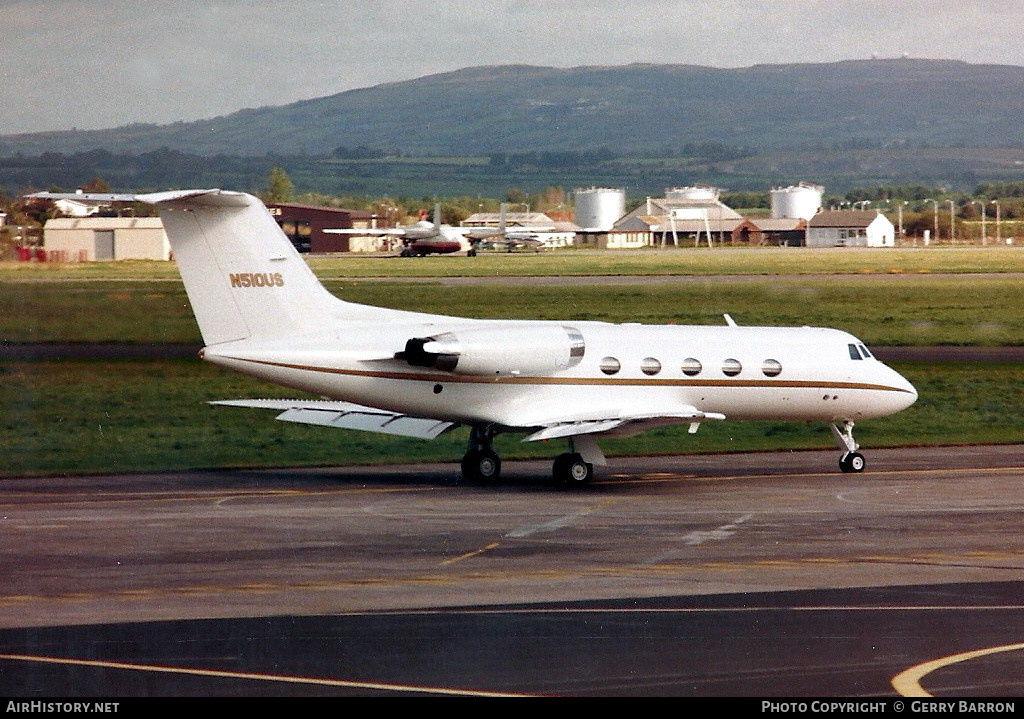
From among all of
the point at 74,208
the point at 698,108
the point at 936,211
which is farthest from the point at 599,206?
the point at 74,208

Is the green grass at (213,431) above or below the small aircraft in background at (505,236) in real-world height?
below

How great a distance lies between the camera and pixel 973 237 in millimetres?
68250

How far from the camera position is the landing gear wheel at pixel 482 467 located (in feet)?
97.4

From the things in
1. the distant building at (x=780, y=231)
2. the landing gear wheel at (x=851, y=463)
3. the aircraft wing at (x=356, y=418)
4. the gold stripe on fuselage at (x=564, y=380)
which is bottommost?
the landing gear wheel at (x=851, y=463)

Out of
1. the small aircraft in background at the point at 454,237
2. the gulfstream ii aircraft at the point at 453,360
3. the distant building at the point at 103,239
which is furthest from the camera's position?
the small aircraft in background at the point at 454,237

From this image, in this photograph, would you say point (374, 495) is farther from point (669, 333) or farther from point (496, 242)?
point (496, 242)

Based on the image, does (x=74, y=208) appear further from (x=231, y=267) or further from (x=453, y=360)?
(x=453, y=360)

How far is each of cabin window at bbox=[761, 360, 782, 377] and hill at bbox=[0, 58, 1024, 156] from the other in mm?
37461

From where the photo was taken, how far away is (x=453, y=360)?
2800 centimetres

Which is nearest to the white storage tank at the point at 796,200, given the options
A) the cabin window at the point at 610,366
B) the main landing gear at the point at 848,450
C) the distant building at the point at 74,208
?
the main landing gear at the point at 848,450

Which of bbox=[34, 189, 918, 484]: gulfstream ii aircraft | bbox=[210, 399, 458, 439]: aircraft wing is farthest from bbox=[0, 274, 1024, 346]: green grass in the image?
bbox=[34, 189, 918, 484]: gulfstream ii aircraft

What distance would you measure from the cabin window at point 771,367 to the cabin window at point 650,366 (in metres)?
2.68

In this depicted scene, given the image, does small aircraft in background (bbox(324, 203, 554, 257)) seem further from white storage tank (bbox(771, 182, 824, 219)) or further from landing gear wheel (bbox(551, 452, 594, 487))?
landing gear wheel (bbox(551, 452, 594, 487))

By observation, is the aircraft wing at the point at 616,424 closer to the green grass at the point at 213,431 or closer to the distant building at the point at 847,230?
the green grass at the point at 213,431
